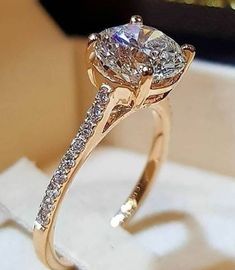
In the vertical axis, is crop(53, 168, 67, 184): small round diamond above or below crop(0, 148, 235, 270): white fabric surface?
above

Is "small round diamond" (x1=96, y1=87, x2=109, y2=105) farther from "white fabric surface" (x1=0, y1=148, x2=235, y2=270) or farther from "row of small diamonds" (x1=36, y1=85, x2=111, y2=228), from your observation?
"white fabric surface" (x1=0, y1=148, x2=235, y2=270)

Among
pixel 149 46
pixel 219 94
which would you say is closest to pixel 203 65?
pixel 219 94

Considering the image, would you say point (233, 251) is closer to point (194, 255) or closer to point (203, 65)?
point (194, 255)

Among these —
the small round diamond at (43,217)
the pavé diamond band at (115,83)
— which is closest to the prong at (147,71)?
the pavé diamond band at (115,83)

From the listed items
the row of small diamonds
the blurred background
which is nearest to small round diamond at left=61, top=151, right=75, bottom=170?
the row of small diamonds

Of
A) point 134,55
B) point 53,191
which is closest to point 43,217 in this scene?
point 53,191

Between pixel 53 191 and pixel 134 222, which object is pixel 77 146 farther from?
pixel 134 222
